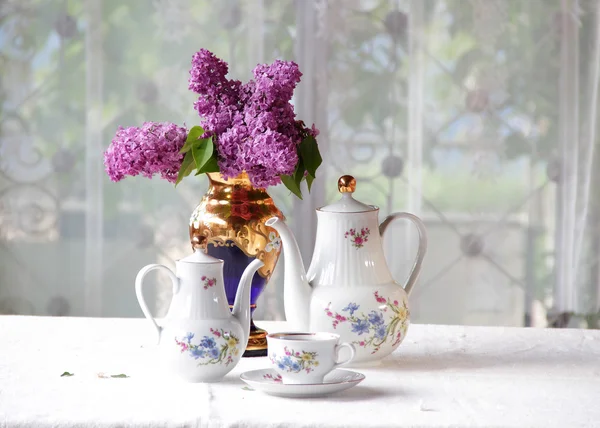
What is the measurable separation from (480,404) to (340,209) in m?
0.39

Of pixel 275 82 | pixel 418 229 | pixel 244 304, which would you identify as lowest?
pixel 244 304

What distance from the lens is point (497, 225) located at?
2.63m

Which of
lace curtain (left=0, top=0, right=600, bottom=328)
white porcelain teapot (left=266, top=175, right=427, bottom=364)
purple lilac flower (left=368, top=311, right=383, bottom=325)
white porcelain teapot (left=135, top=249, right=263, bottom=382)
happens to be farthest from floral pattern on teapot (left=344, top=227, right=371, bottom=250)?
lace curtain (left=0, top=0, right=600, bottom=328)

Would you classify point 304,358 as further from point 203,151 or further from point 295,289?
point 203,151

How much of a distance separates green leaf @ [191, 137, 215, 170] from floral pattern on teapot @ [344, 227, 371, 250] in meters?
0.25

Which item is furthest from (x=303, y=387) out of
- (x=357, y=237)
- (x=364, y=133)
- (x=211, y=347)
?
(x=364, y=133)

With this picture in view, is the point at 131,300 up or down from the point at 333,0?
down

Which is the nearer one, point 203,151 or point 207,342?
point 207,342

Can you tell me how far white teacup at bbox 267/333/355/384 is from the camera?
105 cm

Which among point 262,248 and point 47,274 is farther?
point 47,274

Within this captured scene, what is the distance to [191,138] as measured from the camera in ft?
4.19

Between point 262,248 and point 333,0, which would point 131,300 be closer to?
point 333,0

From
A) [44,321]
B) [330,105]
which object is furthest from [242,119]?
[330,105]

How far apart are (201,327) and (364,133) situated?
5.23 ft
